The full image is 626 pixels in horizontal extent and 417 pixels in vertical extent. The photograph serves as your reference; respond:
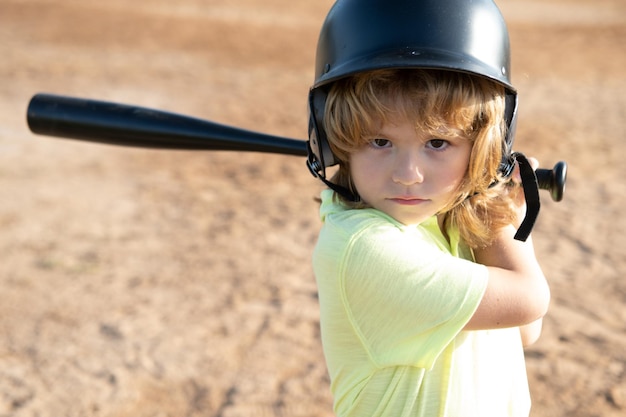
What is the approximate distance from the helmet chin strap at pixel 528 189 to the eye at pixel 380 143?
12.0 inches

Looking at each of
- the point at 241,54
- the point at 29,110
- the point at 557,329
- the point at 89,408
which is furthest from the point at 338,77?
the point at 241,54

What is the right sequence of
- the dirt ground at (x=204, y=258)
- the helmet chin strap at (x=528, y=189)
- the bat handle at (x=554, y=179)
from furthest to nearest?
the dirt ground at (x=204, y=258), the bat handle at (x=554, y=179), the helmet chin strap at (x=528, y=189)

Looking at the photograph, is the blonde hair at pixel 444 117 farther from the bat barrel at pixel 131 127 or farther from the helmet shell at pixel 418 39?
the bat barrel at pixel 131 127

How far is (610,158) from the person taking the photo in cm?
743

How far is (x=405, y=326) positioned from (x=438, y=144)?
14.2 inches

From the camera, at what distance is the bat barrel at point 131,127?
2260 millimetres

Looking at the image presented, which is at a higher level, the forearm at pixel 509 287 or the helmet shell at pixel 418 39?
the helmet shell at pixel 418 39

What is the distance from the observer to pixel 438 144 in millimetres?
1568

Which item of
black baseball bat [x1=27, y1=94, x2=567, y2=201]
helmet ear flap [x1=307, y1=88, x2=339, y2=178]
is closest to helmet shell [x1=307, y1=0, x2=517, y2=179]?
helmet ear flap [x1=307, y1=88, x2=339, y2=178]

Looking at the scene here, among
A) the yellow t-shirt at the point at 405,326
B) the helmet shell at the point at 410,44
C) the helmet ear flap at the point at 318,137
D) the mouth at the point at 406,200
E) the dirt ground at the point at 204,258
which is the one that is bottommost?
the dirt ground at the point at 204,258

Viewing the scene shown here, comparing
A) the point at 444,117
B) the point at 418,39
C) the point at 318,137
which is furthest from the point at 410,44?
the point at 318,137

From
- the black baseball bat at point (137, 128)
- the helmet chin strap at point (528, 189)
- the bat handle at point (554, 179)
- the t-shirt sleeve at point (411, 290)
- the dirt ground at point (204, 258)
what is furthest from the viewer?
the dirt ground at point (204, 258)

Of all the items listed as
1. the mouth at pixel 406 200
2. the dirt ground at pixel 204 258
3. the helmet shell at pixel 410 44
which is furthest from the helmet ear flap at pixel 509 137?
the dirt ground at pixel 204 258

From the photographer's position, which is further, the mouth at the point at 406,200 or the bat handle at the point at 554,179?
the bat handle at the point at 554,179
